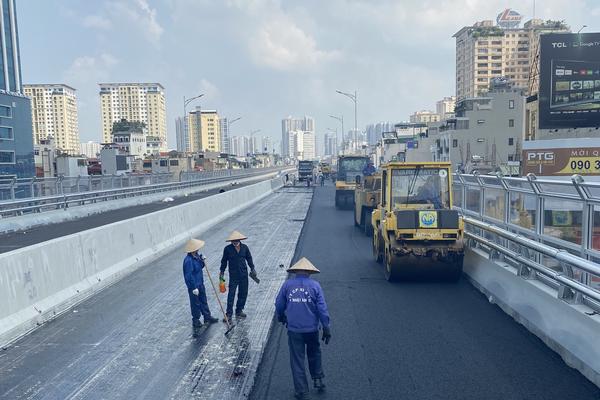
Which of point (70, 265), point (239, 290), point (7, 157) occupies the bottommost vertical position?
point (239, 290)

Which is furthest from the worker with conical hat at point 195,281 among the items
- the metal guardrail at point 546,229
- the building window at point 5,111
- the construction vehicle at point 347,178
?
the building window at point 5,111

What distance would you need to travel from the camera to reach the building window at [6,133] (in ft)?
142

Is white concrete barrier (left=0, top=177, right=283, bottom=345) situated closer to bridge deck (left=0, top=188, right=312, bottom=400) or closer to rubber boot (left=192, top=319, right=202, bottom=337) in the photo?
bridge deck (left=0, top=188, right=312, bottom=400)

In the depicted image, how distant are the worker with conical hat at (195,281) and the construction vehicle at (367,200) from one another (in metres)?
11.1

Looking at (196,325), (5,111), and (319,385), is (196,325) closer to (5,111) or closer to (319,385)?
(319,385)

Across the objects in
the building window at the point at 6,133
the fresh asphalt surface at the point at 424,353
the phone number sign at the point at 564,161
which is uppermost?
the building window at the point at 6,133

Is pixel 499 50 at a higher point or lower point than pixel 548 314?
higher

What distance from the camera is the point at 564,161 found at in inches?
1366

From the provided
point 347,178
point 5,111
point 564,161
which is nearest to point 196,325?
point 347,178

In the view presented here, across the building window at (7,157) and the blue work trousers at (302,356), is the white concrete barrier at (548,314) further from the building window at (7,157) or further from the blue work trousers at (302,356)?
the building window at (7,157)

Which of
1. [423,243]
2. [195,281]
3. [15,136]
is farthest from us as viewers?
[15,136]

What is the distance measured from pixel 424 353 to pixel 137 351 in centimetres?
392

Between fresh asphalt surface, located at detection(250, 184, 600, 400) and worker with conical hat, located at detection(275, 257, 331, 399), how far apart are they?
1.13 feet

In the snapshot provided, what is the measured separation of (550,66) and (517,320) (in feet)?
107
